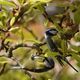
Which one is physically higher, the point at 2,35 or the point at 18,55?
the point at 2,35

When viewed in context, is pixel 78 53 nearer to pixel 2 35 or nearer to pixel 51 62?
pixel 51 62

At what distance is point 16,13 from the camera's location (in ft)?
2.24

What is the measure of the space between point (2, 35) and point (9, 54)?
0.05 meters

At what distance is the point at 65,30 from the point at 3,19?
0.15 m

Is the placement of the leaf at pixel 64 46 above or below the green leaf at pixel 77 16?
below

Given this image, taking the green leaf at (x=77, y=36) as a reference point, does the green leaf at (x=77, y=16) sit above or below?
above

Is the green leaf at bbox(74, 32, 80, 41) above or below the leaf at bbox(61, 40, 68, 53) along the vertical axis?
above

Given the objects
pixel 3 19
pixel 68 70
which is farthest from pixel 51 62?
pixel 3 19

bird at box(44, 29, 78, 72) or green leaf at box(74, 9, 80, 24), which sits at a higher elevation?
green leaf at box(74, 9, 80, 24)

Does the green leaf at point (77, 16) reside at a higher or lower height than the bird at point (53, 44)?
higher

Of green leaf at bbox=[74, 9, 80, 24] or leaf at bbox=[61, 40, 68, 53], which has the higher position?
green leaf at bbox=[74, 9, 80, 24]

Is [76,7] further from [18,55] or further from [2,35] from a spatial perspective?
[18,55]

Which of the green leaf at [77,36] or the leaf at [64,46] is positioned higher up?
the green leaf at [77,36]

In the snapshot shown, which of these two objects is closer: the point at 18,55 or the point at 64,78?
the point at 64,78
